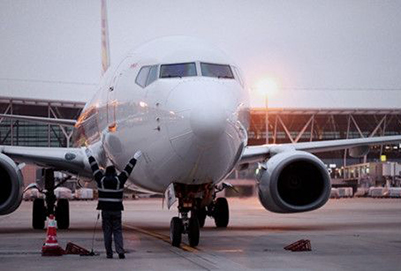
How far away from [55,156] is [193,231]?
20.6ft

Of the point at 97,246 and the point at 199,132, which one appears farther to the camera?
the point at 97,246

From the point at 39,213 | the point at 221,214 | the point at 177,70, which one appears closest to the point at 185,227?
the point at 177,70

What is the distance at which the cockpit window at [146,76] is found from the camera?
1421cm

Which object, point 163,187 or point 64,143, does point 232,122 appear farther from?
point 64,143

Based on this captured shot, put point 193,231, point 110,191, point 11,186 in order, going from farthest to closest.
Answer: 1. point 11,186
2. point 193,231
3. point 110,191

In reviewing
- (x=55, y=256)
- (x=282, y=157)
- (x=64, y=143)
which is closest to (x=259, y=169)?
(x=282, y=157)

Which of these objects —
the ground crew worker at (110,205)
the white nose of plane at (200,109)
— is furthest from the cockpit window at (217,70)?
the ground crew worker at (110,205)

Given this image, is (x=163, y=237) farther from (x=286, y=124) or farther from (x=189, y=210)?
(x=286, y=124)

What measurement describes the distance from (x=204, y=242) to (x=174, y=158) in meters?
2.41

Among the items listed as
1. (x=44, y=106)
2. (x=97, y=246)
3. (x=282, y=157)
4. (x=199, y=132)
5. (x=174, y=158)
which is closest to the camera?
(x=199, y=132)

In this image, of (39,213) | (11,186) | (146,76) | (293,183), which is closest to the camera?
(146,76)

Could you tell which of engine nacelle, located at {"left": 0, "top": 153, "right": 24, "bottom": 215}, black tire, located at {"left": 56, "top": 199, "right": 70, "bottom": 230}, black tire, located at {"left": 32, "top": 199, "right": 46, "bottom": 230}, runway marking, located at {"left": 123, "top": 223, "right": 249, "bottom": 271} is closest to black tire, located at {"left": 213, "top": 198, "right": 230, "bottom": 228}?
black tire, located at {"left": 56, "top": 199, "right": 70, "bottom": 230}

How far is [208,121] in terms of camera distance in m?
12.2

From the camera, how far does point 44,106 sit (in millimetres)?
81750
